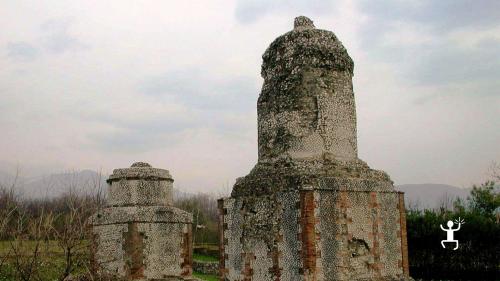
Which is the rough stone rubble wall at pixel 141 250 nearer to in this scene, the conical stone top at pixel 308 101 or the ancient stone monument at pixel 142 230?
the ancient stone monument at pixel 142 230

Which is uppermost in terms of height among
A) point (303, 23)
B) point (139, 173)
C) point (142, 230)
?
point (303, 23)

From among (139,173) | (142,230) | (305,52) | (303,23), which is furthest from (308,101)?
(139,173)

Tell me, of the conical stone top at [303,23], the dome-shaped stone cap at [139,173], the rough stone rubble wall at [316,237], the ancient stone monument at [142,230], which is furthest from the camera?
the dome-shaped stone cap at [139,173]

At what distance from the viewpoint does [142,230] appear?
14.8 m

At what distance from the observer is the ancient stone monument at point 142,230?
1460 centimetres

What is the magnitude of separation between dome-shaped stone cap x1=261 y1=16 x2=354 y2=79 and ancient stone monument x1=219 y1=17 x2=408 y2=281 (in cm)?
2

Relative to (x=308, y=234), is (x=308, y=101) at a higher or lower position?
higher

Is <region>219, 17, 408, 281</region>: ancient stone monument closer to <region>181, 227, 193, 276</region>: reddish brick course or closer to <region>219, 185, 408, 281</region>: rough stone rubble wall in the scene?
<region>219, 185, 408, 281</region>: rough stone rubble wall

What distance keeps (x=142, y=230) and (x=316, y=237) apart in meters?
8.93

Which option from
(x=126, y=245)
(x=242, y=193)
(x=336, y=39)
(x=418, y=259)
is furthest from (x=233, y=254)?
(x=418, y=259)

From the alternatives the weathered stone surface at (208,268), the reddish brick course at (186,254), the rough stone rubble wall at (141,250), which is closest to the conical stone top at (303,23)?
the rough stone rubble wall at (141,250)

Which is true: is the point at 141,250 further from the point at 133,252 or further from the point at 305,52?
the point at 305,52

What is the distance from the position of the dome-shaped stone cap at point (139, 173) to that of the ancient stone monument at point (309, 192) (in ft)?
25.4

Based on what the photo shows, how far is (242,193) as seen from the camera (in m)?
7.73
